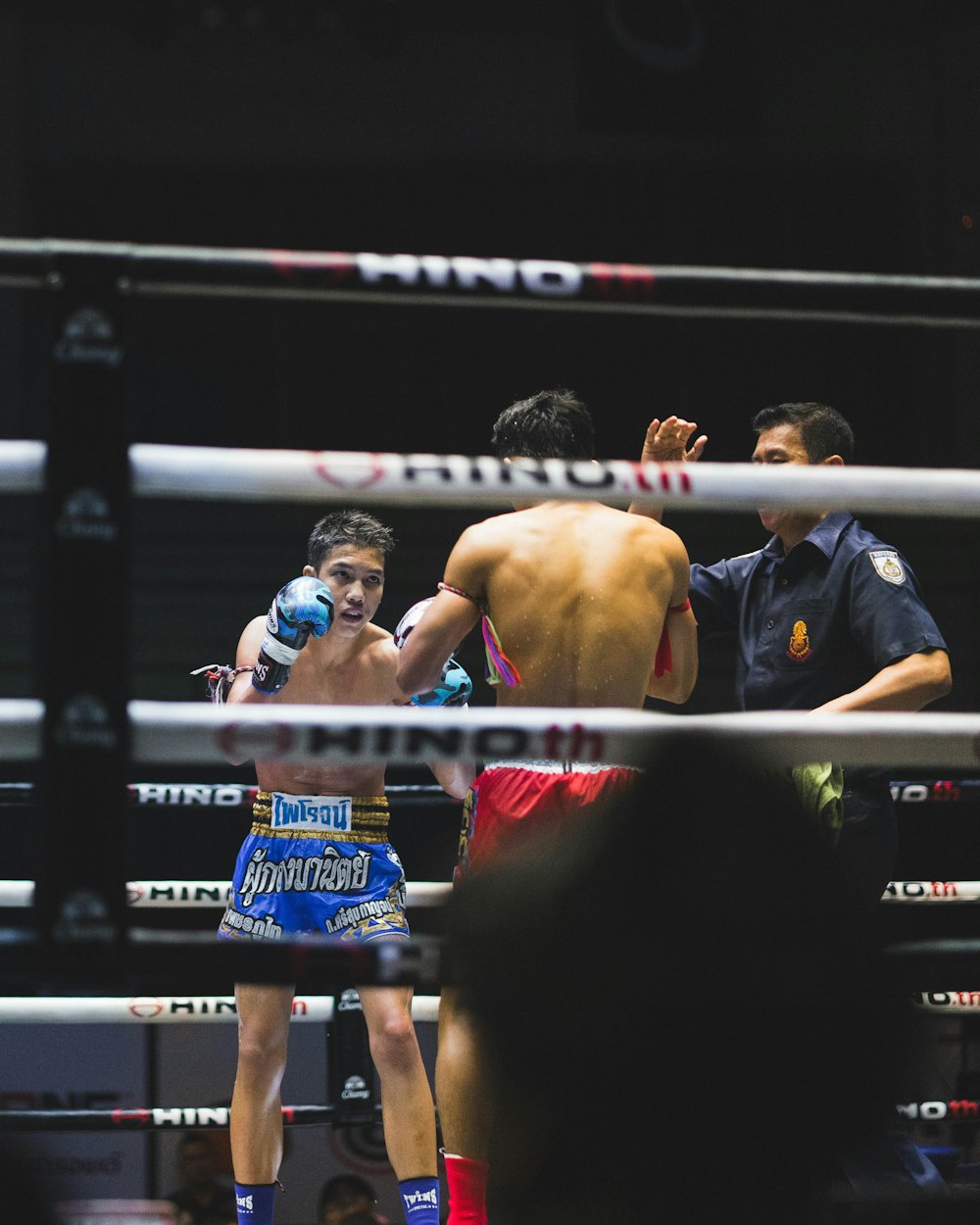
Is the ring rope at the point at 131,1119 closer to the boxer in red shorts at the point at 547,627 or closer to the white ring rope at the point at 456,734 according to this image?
the boxer in red shorts at the point at 547,627

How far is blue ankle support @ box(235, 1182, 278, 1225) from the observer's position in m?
2.88

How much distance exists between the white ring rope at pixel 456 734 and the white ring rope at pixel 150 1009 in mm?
1547

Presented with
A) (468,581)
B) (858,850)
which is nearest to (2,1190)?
(468,581)

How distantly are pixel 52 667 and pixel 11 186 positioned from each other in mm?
8270

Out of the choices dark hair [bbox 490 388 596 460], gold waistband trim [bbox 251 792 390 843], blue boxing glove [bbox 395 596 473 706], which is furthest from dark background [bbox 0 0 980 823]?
dark hair [bbox 490 388 596 460]

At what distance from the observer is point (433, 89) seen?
9.33 metres

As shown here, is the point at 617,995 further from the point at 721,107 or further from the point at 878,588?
the point at 721,107

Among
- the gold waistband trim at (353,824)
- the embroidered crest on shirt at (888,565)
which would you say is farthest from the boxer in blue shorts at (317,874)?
the embroidered crest on shirt at (888,565)

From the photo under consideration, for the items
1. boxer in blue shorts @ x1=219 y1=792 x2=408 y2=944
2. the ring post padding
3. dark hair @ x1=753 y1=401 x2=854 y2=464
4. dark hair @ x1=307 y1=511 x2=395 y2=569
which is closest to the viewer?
the ring post padding

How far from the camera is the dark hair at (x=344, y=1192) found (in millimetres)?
5551

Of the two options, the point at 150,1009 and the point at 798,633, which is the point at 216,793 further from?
the point at 798,633

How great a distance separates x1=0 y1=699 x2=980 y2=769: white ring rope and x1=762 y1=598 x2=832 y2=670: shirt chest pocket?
136 cm

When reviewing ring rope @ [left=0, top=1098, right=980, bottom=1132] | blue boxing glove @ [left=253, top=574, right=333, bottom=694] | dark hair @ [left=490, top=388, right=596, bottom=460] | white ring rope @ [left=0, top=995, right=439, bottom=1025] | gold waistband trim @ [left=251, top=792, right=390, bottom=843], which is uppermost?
dark hair @ [left=490, top=388, right=596, bottom=460]

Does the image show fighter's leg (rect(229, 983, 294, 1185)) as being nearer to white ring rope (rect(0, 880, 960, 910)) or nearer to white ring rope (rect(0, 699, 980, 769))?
white ring rope (rect(0, 880, 960, 910))
